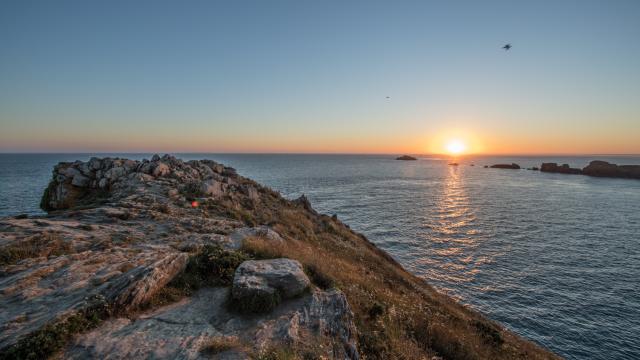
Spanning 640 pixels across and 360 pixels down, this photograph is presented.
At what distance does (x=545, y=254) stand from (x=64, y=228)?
4477 centimetres

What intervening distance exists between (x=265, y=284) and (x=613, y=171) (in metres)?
185

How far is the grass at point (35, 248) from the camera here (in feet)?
36.6

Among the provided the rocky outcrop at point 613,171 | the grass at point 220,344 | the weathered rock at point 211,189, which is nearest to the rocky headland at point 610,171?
the rocky outcrop at point 613,171

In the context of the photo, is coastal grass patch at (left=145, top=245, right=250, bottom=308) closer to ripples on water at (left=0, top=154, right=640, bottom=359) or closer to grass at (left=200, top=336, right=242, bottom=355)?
grass at (left=200, top=336, right=242, bottom=355)

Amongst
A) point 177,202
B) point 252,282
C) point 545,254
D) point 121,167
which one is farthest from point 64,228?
point 545,254

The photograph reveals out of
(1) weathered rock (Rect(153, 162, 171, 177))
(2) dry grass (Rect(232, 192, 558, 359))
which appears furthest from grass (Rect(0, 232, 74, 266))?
(1) weathered rock (Rect(153, 162, 171, 177))

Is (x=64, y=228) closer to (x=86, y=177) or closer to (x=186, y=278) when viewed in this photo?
(x=186, y=278)

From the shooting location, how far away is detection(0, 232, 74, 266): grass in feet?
36.6

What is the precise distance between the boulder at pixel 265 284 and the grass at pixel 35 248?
339 inches

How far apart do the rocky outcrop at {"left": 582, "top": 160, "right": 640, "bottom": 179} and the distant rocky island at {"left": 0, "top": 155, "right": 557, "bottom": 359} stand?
540 ft

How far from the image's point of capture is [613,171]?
129500mm

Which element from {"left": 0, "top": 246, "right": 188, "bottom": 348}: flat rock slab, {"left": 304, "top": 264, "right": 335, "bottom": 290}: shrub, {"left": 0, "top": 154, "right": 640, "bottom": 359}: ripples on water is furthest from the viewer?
{"left": 0, "top": 154, "right": 640, "bottom": 359}: ripples on water

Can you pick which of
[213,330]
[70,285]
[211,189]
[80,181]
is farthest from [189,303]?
[80,181]

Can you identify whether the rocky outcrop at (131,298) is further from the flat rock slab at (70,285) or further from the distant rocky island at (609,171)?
the distant rocky island at (609,171)
